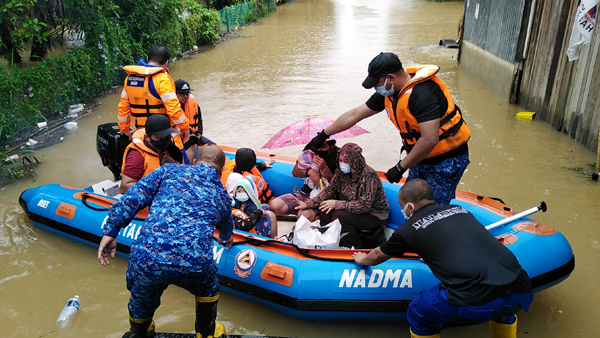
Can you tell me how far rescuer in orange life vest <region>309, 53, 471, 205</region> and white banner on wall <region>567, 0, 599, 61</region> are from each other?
374 centimetres

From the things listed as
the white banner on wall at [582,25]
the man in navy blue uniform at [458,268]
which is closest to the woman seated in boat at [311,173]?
the man in navy blue uniform at [458,268]

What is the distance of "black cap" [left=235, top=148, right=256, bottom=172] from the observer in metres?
3.75

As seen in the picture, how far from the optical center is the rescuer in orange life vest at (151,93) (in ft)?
13.9

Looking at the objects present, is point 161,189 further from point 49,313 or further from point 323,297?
point 49,313

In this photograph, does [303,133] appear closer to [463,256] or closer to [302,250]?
[302,250]

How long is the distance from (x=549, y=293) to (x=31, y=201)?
15.7ft

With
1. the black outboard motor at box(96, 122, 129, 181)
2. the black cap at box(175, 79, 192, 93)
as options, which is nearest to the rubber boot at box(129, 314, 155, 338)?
the black outboard motor at box(96, 122, 129, 181)

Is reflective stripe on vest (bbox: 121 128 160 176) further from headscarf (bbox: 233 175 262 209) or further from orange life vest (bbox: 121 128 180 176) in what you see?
headscarf (bbox: 233 175 262 209)

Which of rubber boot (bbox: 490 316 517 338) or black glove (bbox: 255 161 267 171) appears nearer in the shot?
rubber boot (bbox: 490 316 517 338)

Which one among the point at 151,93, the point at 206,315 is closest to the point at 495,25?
the point at 151,93

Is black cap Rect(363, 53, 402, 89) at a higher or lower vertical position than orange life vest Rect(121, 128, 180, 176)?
higher

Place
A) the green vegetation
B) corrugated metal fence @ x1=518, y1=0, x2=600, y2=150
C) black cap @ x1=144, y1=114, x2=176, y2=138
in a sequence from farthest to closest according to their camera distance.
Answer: the green vegetation < corrugated metal fence @ x1=518, y1=0, x2=600, y2=150 < black cap @ x1=144, y1=114, x2=176, y2=138

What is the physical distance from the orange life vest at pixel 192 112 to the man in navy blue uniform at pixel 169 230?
2.36m

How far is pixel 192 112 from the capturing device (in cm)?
482
